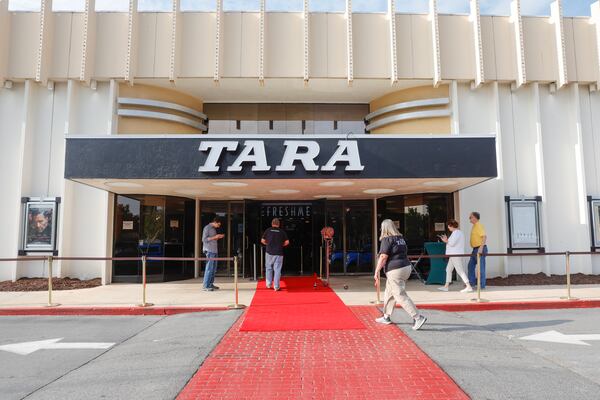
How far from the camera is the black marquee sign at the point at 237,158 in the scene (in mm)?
9250

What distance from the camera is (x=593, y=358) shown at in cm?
540

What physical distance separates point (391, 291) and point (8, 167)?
1197cm

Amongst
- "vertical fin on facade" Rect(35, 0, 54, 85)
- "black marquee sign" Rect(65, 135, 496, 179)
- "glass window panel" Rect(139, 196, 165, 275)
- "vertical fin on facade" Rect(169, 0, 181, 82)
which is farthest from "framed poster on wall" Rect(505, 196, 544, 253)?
"vertical fin on facade" Rect(35, 0, 54, 85)

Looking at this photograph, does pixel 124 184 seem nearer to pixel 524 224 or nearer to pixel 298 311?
pixel 298 311

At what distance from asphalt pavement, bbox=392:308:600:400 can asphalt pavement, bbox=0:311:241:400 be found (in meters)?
3.07

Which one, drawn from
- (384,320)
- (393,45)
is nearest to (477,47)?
(393,45)

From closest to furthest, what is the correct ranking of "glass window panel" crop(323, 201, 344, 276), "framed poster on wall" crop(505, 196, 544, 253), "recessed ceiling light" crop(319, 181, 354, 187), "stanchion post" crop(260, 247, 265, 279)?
"recessed ceiling light" crop(319, 181, 354, 187)
"framed poster on wall" crop(505, 196, 544, 253)
"stanchion post" crop(260, 247, 265, 279)
"glass window panel" crop(323, 201, 344, 276)

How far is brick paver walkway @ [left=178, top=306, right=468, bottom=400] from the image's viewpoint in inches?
170

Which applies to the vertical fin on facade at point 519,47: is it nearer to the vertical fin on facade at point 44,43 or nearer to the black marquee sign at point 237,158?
the black marquee sign at point 237,158

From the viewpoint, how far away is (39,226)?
12.4 metres

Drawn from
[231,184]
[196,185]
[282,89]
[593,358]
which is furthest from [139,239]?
[593,358]

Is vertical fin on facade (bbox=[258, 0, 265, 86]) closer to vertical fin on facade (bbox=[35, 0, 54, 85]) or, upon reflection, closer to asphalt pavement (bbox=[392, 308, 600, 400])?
vertical fin on facade (bbox=[35, 0, 54, 85])

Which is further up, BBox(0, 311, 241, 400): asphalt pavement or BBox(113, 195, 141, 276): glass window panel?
BBox(113, 195, 141, 276): glass window panel

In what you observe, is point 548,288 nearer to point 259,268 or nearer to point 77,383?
point 259,268
